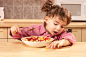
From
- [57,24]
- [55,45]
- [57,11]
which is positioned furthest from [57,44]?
[57,11]

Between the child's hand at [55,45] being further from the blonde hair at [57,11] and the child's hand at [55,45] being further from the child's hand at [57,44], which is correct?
the blonde hair at [57,11]

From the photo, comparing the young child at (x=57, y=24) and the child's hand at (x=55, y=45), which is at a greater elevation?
the young child at (x=57, y=24)

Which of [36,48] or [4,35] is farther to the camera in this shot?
[4,35]

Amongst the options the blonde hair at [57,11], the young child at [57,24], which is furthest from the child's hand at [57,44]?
the blonde hair at [57,11]

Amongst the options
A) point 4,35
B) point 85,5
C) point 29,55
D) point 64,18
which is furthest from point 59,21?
point 85,5

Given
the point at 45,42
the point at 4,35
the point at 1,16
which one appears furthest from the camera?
the point at 1,16

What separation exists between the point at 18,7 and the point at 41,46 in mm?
2031

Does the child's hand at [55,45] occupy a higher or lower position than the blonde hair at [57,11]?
lower

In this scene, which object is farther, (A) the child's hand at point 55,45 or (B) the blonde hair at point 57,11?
(B) the blonde hair at point 57,11

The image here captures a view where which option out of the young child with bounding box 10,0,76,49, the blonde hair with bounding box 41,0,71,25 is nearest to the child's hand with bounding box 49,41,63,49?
the young child with bounding box 10,0,76,49

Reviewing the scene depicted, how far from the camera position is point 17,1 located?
281cm

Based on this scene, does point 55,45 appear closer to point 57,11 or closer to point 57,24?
point 57,24

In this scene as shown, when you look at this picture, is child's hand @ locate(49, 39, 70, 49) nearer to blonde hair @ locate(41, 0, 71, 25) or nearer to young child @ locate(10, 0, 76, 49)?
young child @ locate(10, 0, 76, 49)

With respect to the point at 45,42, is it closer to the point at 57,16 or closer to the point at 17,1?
the point at 57,16
